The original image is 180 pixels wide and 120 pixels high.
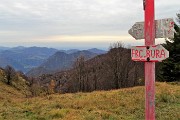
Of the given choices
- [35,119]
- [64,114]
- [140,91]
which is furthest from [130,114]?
[140,91]

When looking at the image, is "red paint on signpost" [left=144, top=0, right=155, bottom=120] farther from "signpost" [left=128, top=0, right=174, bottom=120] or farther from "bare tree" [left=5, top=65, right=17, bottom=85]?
"bare tree" [left=5, top=65, right=17, bottom=85]

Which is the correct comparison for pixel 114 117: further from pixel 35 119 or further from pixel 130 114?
pixel 35 119

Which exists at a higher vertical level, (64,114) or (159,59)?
(159,59)

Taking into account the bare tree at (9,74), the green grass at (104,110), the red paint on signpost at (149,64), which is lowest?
the bare tree at (9,74)

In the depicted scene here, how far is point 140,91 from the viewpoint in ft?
59.2

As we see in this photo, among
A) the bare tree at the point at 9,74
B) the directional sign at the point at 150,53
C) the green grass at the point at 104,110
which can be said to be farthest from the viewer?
the bare tree at the point at 9,74

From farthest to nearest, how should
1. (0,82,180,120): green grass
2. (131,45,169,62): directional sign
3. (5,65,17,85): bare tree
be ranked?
(5,65,17,85): bare tree, (0,82,180,120): green grass, (131,45,169,62): directional sign

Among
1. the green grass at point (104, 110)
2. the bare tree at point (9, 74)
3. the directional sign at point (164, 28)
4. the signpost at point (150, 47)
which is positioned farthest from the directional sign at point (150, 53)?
the bare tree at point (9, 74)

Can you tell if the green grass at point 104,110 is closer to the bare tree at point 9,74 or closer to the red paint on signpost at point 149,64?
the red paint on signpost at point 149,64

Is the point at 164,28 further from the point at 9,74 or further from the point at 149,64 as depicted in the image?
the point at 9,74

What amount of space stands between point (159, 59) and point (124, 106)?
901 cm

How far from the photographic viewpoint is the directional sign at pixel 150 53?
17.2 feet

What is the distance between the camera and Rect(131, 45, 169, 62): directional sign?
5242 mm

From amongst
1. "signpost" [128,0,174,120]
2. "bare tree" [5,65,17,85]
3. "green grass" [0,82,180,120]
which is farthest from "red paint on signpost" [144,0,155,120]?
"bare tree" [5,65,17,85]
